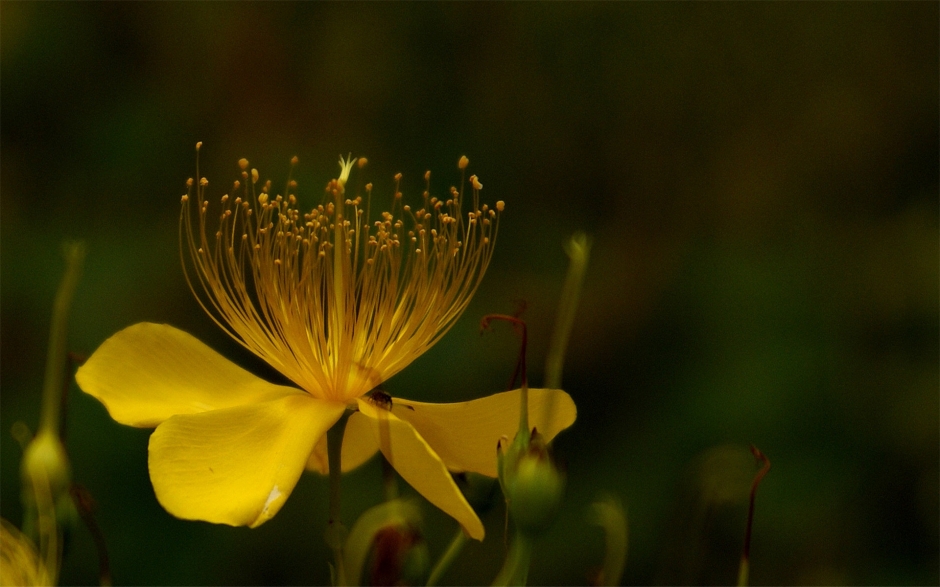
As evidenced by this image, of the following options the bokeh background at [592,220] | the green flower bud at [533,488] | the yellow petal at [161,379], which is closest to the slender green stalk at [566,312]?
the green flower bud at [533,488]

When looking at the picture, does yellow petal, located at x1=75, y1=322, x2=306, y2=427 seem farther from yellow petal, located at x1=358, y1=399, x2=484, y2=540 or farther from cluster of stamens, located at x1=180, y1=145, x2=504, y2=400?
yellow petal, located at x1=358, y1=399, x2=484, y2=540

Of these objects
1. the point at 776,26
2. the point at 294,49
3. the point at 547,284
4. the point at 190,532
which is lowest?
the point at 190,532

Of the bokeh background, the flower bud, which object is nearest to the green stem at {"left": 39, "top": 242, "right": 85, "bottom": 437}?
the flower bud

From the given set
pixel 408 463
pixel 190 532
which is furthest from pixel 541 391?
pixel 190 532

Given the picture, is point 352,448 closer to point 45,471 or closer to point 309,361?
point 309,361

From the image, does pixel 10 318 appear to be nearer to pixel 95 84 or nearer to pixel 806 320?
pixel 95 84

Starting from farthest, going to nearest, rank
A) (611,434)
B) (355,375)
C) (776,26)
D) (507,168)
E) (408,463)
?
(776,26)
(507,168)
(611,434)
(355,375)
(408,463)

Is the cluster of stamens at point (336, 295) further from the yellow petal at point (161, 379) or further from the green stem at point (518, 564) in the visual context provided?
the green stem at point (518, 564)

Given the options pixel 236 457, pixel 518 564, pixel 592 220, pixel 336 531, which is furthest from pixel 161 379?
pixel 592 220
